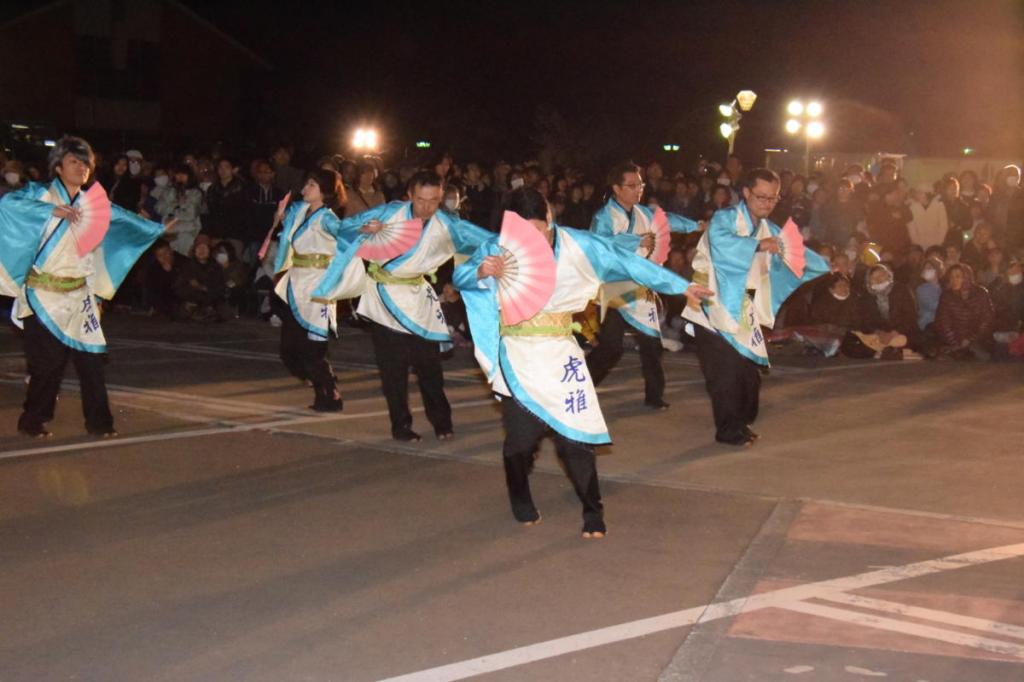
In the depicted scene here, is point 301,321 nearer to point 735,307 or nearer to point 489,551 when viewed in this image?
point 735,307

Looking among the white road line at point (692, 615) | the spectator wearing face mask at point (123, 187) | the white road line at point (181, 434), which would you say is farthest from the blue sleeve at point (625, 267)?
the spectator wearing face mask at point (123, 187)

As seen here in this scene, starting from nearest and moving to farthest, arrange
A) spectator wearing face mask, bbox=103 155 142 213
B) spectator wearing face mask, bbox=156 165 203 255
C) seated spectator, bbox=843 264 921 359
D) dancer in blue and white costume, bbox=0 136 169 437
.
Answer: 1. dancer in blue and white costume, bbox=0 136 169 437
2. seated spectator, bbox=843 264 921 359
3. spectator wearing face mask, bbox=156 165 203 255
4. spectator wearing face mask, bbox=103 155 142 213

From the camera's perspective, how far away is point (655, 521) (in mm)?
6734

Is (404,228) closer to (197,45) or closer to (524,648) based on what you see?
(524,648)

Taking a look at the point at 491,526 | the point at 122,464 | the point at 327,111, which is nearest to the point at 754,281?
the point at 491,526

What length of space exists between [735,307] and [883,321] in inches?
272

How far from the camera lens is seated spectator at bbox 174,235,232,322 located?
1578cm

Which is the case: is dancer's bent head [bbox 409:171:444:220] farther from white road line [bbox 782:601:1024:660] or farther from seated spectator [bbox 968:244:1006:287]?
seated spectator [bbox 968:244:1006:287]

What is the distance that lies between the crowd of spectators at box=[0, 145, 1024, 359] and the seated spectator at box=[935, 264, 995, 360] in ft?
0.04

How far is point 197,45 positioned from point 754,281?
3453cm

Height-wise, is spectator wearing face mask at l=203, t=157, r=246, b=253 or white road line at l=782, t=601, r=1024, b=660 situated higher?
spectator wearing face mask at l=203, t=157, r=246, b=253

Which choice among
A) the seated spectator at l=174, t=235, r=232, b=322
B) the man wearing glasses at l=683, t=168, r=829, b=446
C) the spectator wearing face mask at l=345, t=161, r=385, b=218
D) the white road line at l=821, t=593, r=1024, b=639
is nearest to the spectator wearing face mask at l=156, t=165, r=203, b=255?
the seated spectator at l=174, t=235, r=232, b=322

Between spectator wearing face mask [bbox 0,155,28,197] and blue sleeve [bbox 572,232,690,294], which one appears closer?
blue sleeve [bbox 572,232,690,294]

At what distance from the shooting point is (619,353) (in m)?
10.6
